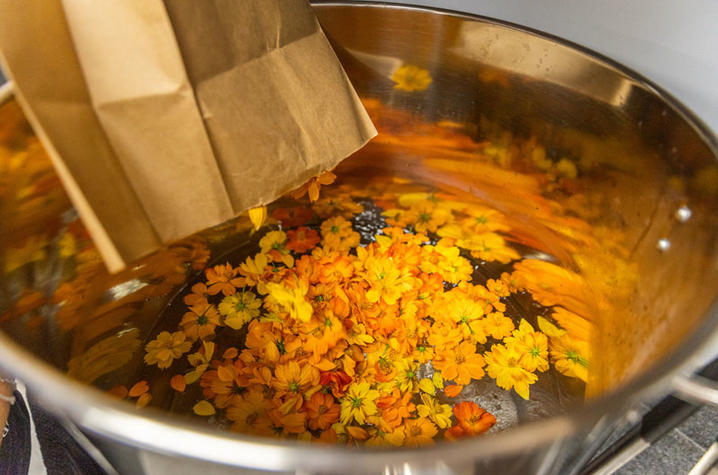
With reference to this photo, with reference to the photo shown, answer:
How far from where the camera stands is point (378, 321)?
2.10 feet

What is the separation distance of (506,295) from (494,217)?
0.36ft

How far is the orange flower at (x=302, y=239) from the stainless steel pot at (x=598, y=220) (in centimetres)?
15

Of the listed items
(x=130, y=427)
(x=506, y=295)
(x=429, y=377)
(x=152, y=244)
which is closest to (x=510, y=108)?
(x=506, y=295)

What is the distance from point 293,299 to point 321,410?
147 millimetres

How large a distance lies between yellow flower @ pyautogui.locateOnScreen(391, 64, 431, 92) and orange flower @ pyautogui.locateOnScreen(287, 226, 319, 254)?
223 millimetres

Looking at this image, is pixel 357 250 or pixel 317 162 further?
pixel 357 250

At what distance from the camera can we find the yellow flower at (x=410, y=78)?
2.23ft

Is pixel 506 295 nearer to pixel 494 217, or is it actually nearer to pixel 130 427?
pixel 494 217

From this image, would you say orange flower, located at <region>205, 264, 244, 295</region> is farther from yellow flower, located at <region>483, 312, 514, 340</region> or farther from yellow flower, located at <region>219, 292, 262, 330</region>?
yellow flower, located at <region>483, 312, 514, 340</region>

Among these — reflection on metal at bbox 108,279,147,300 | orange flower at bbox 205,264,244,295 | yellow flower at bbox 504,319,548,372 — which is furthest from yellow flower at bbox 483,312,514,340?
reflection on metal at bbox 108,279,147,300

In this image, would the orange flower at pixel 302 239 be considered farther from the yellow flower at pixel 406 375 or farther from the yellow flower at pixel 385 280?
the yellow flower at pixel 406 375

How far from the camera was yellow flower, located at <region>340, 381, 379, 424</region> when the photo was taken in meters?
0.57

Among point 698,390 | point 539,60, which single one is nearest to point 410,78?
point 539,60

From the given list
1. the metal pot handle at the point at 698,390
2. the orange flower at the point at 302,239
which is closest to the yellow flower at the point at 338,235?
the orange flower at the point at 302,239
